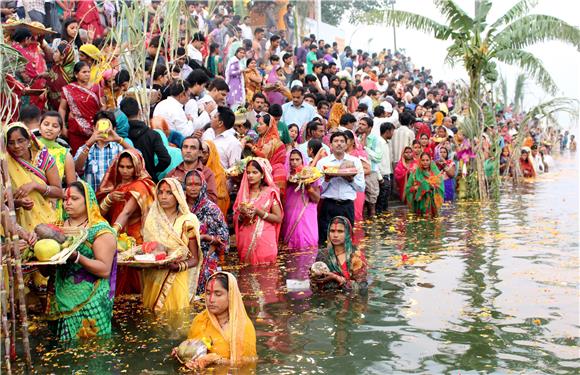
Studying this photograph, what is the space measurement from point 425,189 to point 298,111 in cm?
263

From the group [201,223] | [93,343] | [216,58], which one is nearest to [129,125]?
[201,223]

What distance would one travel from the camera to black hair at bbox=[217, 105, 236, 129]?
1072 cm

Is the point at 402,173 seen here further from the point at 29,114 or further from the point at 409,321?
the point at 29,114

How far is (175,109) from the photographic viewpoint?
10.4 m

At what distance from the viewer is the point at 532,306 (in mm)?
8172

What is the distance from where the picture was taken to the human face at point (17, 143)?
7125mm

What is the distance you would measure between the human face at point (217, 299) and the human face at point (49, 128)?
2612 mm

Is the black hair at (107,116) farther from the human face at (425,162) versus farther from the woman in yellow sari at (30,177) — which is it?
the human face at (425,162)

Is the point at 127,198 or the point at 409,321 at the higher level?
the point at 127,198

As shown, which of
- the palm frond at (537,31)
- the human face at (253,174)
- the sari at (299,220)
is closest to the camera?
the human face at (253,174)

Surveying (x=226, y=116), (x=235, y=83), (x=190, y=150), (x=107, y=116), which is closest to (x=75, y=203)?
(x=107, y=116)

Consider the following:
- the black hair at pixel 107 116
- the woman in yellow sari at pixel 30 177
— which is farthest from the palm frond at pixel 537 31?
the woman in yellow sari at pixel 30 177

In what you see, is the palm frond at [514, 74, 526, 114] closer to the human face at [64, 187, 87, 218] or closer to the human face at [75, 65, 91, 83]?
the human face at [75, 65, 91, 83]

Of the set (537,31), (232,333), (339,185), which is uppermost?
(537,31)
